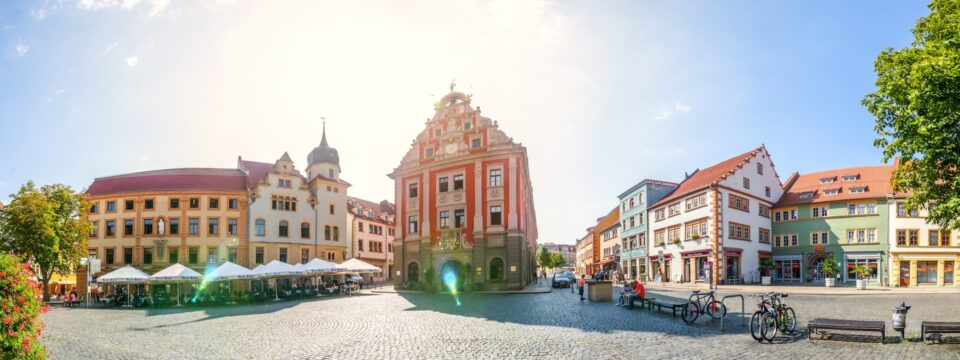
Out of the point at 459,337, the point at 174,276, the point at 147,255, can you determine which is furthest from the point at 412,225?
the point at 459,337

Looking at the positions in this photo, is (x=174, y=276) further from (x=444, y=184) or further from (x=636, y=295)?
(x=636, y=295)

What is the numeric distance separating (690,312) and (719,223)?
33.8m

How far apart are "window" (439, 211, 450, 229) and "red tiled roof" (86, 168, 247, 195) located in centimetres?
2342

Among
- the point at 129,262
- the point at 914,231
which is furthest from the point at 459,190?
the point at 914,231

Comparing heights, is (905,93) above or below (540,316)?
above

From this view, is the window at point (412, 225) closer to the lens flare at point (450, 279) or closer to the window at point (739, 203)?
the lens flare at point (450, 279)

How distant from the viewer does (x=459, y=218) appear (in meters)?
44.4

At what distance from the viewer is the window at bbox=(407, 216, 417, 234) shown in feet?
154

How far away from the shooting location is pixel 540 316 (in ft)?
67.1

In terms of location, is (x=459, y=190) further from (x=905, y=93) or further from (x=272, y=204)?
(x=905, y=93)

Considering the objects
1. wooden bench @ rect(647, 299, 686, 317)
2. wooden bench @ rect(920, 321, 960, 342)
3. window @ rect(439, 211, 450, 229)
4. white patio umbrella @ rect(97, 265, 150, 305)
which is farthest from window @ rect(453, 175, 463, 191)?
wooden bench @ rect(920, 321, 960, 342)

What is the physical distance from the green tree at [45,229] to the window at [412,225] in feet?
90.0

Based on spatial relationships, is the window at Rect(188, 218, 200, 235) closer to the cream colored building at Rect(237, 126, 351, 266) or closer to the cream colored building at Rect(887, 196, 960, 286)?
the cream colored building at Rect(237, 126, 351, 266)

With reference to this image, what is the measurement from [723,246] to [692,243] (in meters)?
3.83
